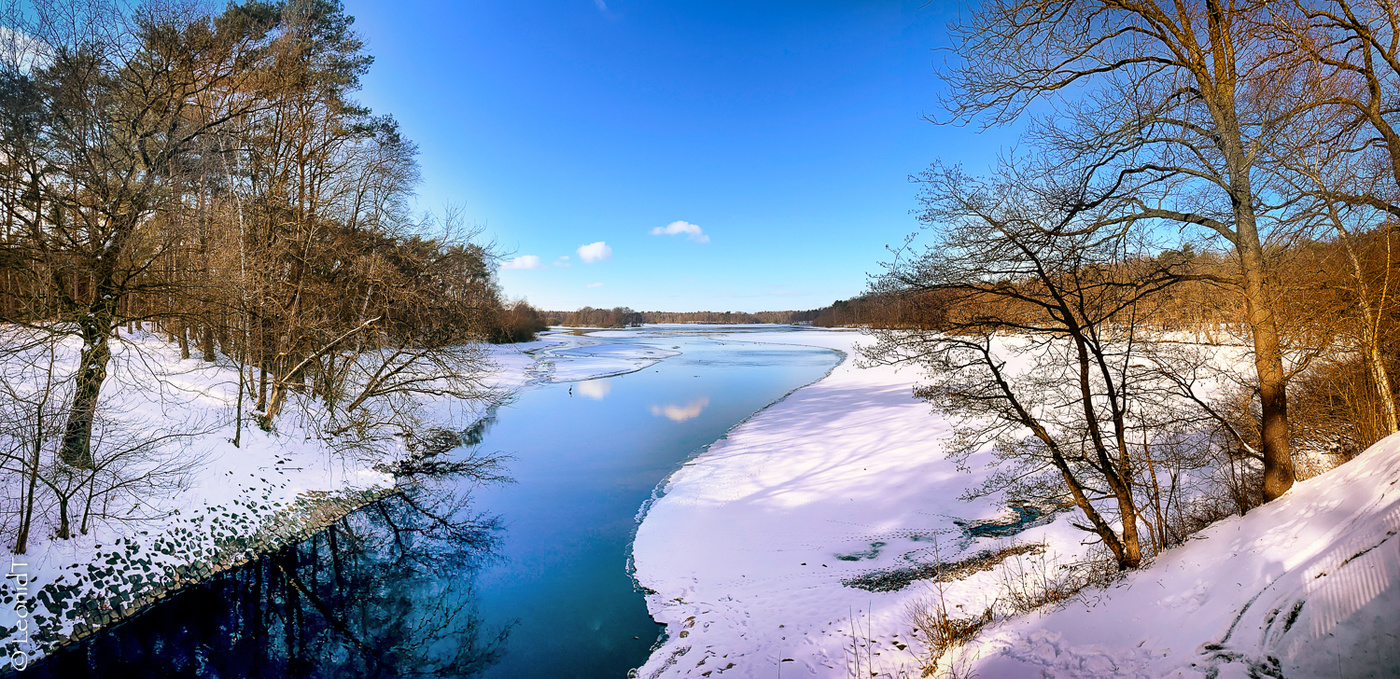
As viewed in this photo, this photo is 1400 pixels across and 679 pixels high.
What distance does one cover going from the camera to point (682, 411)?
1791 centimetres

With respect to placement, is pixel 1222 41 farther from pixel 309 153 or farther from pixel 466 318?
pixel 309 153

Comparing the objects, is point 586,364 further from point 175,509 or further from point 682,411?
point 175,509

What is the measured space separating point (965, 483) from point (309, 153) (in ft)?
50.2

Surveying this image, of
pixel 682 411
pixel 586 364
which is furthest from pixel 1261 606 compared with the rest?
pixel 586 364

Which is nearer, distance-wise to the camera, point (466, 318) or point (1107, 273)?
point (1107, 273)

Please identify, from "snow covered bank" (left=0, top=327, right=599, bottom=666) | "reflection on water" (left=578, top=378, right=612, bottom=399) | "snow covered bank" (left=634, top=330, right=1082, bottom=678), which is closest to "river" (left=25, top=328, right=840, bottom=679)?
"snow covered bank" (left=0, top=327, right=599, bottom=666)

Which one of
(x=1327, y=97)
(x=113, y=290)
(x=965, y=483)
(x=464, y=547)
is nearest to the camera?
(x=1327, y=97)

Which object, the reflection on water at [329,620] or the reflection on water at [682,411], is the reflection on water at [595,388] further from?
the reflection on water at [329,620]

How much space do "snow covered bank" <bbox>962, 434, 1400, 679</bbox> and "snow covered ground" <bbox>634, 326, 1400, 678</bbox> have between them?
0.01m

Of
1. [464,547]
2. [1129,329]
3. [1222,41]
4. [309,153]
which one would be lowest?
[464,547]

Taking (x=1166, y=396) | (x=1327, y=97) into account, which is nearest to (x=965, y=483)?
(x=1166, y=396)

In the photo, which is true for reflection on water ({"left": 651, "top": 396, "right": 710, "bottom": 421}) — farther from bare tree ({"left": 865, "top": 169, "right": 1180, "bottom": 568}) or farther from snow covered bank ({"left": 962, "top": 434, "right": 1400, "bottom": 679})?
snow covered bank ({"left": 962, "top": 434, "right": 1400, "bottom": 679})

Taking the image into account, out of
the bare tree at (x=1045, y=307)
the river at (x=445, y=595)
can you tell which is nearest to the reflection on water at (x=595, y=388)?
the river at (x=445, y=595)

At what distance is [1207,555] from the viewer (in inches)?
152
